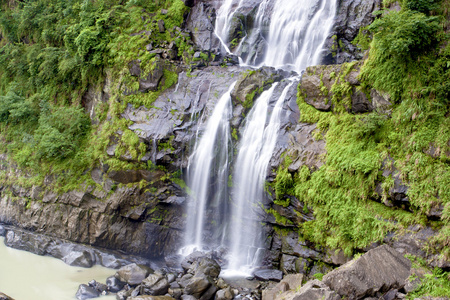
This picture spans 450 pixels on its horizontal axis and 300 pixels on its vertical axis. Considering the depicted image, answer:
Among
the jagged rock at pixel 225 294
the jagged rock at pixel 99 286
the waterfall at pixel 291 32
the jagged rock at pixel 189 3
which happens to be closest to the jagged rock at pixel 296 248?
the jagged rock at pixel 225 294

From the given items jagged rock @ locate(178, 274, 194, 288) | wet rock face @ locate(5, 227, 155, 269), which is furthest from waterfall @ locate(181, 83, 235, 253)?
wet rock face @ locate(5, 227, 155, 269)

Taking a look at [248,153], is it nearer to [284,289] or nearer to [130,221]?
[284,289]

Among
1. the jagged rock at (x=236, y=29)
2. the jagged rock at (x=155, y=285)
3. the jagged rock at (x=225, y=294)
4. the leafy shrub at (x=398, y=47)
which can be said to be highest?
the jagged rock at (x=236, y=29)

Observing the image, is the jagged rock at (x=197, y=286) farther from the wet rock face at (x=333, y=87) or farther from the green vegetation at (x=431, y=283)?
the wet rock face at (x=333, y=87)

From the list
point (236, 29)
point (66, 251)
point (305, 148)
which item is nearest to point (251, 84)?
point (305, 148)

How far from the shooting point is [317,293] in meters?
7.26

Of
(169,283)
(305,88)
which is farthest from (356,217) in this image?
(169,283)

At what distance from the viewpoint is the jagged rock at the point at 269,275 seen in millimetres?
10525

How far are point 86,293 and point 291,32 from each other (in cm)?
1269

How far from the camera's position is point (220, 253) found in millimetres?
12336

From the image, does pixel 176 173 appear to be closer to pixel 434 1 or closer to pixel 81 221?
pixel 81 221

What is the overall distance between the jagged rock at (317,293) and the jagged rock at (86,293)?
21.1 feet

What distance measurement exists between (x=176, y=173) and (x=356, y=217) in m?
6.82

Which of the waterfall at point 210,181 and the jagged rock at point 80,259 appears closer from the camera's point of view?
the jagged rock at point 80,259
